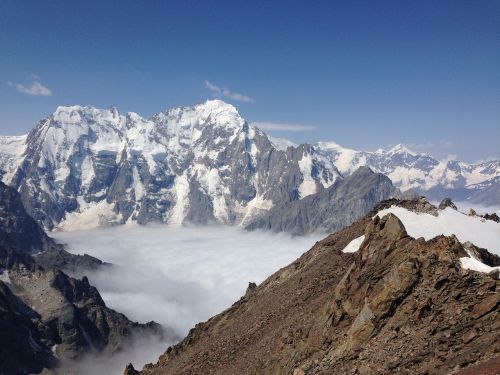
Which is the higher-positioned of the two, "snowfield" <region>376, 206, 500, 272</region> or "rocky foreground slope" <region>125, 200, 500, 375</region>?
"snowfield" <region>376, 206, 500, 272</region>

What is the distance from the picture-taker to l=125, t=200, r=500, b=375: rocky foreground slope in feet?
131

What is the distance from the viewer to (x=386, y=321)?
47.1 m

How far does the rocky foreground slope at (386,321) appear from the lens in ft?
131

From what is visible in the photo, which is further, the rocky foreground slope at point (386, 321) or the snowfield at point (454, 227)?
the snowfield at point (454, 227)

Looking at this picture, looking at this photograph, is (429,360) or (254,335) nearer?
(429,360)

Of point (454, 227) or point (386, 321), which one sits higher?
point (454, 227)

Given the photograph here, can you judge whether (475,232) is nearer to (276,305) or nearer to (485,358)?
(276,305)

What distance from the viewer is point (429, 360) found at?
39156mm

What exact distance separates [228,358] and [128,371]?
1792 inches

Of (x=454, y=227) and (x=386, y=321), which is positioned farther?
(x=454, y=227)

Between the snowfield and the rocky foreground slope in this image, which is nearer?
the rocky foreground slope

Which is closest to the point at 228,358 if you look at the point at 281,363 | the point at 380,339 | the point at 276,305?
the point at 276,305

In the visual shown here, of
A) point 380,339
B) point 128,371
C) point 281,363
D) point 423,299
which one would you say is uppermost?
point 423,299

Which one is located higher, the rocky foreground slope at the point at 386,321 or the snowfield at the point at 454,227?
the snowfield at the point at 454,227
